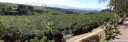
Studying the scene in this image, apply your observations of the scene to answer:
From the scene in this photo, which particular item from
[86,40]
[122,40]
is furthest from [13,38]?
[122,40]

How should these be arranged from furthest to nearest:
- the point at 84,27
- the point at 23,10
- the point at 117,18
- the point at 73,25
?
the point at 23,10
the point at 73,25
the point at 84,27
the point at 117,18

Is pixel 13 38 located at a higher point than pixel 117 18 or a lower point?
lower

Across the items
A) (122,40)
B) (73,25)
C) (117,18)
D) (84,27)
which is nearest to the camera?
(122,40)

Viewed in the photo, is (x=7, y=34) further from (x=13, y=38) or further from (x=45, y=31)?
(x=45, y=31)

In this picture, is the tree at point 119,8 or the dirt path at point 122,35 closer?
the dirt path at point 122,35

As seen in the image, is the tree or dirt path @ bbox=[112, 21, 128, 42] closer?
dirt path @ bbox=[112, 21, 128, 42]

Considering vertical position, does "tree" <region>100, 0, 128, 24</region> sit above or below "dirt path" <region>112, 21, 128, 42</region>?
above

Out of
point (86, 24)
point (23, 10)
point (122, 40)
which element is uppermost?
point (122, 40)

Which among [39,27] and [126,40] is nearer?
[126,40]

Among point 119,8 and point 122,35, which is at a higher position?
point 119,8

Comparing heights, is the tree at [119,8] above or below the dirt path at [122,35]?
above

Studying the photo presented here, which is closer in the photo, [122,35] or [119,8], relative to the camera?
[122,35]
